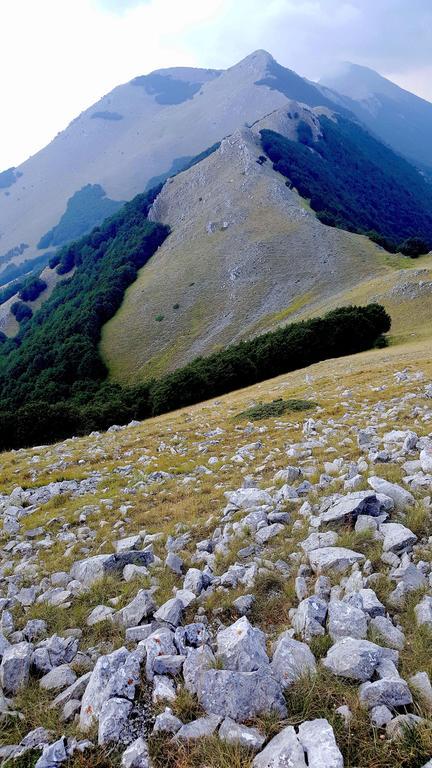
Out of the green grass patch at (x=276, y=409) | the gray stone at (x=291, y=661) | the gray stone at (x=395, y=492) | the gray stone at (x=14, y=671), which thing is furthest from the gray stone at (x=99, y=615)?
the green grass patch at (x=276, y=409)

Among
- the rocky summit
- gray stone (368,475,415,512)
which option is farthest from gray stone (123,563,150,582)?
gray stone (368,475,415,512)

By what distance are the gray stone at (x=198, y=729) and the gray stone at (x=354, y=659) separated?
1.17 metres

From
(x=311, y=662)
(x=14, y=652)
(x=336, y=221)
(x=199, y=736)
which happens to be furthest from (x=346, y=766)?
(x=336, y=221)

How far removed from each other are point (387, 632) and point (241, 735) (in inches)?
72.5

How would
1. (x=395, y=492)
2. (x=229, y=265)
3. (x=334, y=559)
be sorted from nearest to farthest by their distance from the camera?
(x=334, y=559) < (x=395, y=492) < (x=229, y=265)

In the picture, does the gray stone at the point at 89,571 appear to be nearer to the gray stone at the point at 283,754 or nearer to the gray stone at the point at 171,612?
the gray stone at the point at 171,612

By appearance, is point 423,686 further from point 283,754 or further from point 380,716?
point 283,754

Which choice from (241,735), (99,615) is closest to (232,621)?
(241,735)

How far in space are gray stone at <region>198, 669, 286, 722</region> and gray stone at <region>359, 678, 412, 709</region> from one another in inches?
28.8

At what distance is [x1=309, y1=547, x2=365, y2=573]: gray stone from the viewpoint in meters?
5.65

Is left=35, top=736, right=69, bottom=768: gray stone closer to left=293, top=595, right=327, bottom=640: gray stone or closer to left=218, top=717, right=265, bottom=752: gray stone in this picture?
left=218, top=717, right=265, bottom=752: gray stone

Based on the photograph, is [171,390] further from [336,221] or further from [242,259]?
[336,221]

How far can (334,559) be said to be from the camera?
→ 5.72 meters

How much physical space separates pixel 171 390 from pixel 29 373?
2486 inches
